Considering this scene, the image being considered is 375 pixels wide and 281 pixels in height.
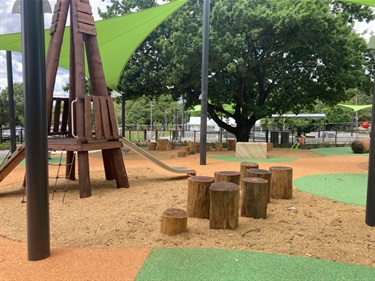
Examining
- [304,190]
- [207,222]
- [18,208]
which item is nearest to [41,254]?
[207,222]

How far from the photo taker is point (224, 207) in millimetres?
3564

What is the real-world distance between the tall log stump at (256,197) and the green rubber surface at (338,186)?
1954mm

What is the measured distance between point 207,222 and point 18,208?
3.13 m

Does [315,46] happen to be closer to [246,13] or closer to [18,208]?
[246,13]

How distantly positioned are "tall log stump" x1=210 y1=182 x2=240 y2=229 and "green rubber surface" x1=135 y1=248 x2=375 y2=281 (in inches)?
23.9

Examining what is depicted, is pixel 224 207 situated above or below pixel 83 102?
below

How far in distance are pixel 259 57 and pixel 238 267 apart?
1307 cm

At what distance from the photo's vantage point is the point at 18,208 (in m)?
4.70

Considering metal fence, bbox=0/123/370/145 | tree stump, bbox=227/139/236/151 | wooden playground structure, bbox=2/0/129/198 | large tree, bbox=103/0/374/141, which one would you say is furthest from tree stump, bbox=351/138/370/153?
wooden playground structure, bbox=2/0/129/198

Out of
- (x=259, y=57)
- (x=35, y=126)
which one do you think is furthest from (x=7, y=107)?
(x=35, y=126)

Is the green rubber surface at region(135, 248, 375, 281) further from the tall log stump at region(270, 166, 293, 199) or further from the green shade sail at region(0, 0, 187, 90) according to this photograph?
the green shade sail at region(0, 0, 187, 90)

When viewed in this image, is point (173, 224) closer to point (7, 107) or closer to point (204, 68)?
point (204, 68)

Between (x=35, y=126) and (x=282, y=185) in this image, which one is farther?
(x=282, y=185)

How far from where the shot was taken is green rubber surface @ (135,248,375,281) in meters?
2.51
